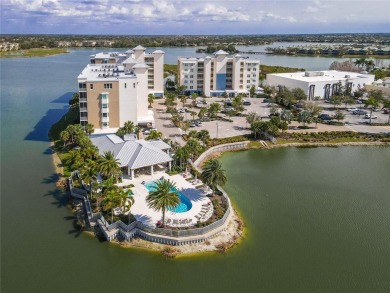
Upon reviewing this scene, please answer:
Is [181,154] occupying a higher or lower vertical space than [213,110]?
lower

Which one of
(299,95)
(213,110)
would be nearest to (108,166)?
(213,110)

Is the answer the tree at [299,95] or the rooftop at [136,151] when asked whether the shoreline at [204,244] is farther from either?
the tree at [299,95]

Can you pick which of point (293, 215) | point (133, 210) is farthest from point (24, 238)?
point (293, 215)

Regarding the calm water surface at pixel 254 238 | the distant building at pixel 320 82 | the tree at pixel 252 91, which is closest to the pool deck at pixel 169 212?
the calm water surface at pixel 254 238

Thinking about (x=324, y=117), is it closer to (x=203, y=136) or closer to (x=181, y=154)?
(x=203, y=136)

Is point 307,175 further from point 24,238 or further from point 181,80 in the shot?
point 181,80

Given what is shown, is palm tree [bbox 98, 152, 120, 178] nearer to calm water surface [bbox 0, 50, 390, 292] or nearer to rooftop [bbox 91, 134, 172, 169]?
rooftop [bbox 91, 134, 172, 169]
